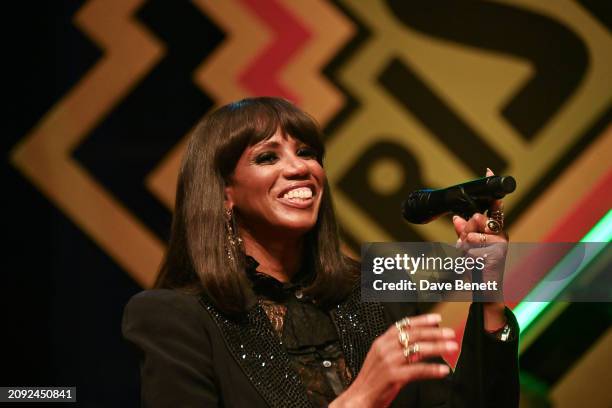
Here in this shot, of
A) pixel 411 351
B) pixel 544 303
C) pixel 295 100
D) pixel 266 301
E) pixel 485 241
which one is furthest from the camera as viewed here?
pixel 295 100

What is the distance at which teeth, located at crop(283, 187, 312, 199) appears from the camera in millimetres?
1512

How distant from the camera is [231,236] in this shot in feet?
5.08

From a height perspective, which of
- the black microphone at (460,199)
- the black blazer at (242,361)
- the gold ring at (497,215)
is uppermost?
the black microphone at (460,199)

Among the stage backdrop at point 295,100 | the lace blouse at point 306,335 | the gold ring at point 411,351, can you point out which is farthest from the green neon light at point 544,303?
the gold ring at point 411,351

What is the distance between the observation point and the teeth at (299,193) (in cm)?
151

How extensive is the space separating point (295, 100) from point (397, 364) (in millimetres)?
1251

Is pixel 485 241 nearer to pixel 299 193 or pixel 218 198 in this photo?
pixel 299 193

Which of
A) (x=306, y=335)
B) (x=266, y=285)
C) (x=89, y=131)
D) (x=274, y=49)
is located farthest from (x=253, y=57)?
(x=306, y=335)

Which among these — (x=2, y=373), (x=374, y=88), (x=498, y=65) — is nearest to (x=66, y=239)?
(x=2, y=373)

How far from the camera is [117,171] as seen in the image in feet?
7.29

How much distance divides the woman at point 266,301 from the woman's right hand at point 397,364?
5 cm

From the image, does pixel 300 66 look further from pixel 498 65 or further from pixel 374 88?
pixel 498 65

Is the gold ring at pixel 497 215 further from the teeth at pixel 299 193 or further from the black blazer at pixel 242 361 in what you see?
the teeth at pixel 299 193

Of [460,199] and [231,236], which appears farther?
[231,236]
